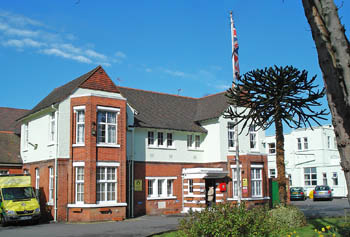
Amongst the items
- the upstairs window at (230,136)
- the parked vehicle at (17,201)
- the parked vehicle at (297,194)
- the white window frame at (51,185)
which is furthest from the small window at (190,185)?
the parked vehicle at (297,194)

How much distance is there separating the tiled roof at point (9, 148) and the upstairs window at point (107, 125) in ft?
Result: 29.6

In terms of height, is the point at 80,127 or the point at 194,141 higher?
the point at 80,127

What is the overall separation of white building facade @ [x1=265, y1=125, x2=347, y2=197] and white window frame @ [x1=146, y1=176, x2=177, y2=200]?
26.8 metres

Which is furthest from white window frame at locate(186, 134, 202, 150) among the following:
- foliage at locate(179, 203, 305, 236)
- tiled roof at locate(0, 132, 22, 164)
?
foliage at locate(179, 203, 305, 236)

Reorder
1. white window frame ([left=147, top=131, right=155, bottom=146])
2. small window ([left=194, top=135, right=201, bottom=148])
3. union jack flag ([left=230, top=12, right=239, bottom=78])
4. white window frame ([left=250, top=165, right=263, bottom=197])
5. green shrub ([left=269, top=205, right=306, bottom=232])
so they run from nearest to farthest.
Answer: green shrub ([left=269, top=205, right=306, bottom=232]), union jack flag ([left=230, top=12, right=239, bottom=78]), white window frame ([left=147, top=131, right=155, bottom=146]), white window frame ([left=250, top=165, right=263, bottom=197]), small window ([left=194, top=135, right=201, bottom=148])

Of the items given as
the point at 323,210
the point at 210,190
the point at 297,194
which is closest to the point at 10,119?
the point at 210,190

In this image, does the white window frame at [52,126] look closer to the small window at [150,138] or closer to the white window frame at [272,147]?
the small window at [150,138]

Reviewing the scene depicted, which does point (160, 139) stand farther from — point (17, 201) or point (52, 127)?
point (17, 201)

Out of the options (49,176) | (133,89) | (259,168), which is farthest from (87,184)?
(259,168)

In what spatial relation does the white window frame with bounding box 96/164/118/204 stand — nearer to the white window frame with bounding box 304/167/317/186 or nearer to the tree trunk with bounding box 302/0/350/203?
the tree trunk with bounding box 302/0/350/203

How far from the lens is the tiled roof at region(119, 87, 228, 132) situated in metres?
29.1

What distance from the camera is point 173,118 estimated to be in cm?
3075

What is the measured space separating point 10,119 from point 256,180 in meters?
22.0

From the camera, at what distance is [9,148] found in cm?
3050
